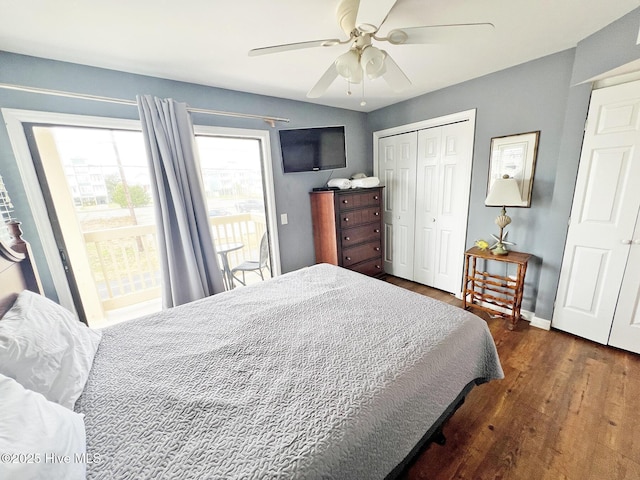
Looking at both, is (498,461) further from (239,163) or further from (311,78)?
(239,163)

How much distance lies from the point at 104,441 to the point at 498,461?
5.59 feet

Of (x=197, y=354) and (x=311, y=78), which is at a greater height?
(x=311, y=78)

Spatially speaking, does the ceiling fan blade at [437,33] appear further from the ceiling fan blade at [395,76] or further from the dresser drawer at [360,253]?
the dresser drawer at [360,253]

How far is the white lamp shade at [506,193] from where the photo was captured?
2.09m

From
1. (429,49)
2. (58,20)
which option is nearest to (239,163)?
(58,20)

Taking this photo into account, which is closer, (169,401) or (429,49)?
(169,401)

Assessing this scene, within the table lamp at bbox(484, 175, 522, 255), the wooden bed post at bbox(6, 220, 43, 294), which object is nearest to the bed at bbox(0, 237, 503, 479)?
the wooden bed post at bbox(6, 220, 43, 294)

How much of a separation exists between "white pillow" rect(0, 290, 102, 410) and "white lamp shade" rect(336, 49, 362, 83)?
70.9 inches

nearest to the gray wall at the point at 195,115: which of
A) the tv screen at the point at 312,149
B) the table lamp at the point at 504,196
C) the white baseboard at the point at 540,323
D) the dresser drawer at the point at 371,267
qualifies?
the tv screen at the point at 312,149

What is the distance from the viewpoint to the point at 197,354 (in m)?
1.15

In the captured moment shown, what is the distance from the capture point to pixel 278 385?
0.94 meters

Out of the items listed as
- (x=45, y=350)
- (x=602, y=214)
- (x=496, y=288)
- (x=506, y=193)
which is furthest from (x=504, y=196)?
(x=45, y=350)

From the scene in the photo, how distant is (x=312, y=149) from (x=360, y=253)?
4.46 feet

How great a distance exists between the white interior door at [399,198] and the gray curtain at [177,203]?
7.74 ft
